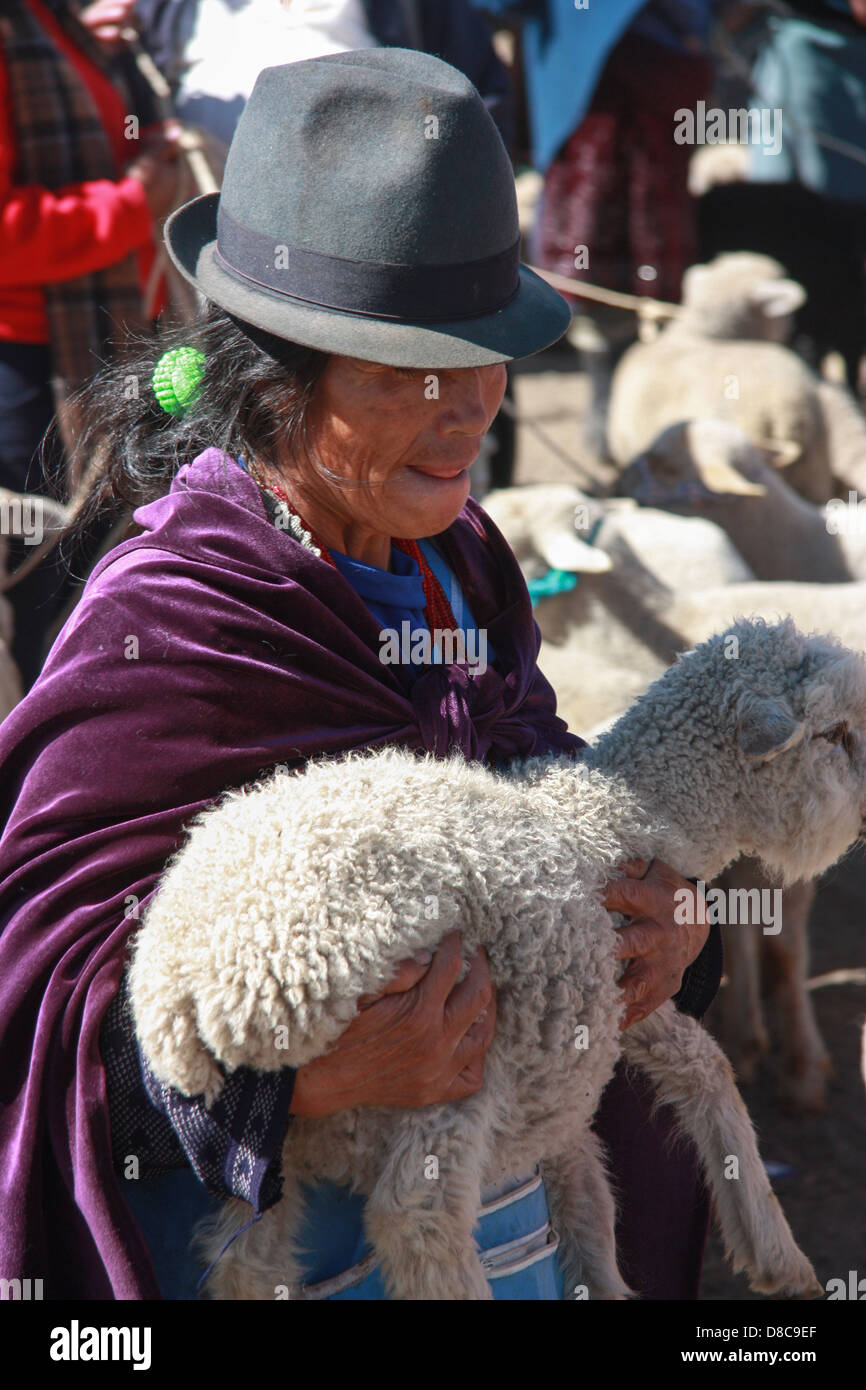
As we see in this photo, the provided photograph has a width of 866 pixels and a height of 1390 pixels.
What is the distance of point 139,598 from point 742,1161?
4.03 feet

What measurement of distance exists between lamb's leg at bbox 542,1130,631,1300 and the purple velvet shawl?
0.63 metres

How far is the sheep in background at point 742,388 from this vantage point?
6246 mm

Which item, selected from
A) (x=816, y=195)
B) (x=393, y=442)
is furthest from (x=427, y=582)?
(x=816, y=195)

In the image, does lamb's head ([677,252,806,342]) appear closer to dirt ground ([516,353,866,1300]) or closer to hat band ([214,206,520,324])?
dirt ground ([516,353,866,1300])

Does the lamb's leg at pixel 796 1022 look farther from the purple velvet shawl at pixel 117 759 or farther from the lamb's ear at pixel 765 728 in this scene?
the purple velvet shawl at pixel 117 759

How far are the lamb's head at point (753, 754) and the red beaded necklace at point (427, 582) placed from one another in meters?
0.32

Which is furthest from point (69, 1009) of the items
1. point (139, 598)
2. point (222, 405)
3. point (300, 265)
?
point (300, 265)

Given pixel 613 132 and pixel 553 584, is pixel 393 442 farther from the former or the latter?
pixel 613 132

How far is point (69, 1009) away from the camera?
1582 mm

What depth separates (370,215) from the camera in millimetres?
1652

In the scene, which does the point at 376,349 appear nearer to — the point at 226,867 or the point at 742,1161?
the point at 226,867

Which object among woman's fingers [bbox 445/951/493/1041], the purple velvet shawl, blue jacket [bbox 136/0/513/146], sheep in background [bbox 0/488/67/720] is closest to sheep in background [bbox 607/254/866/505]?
blue jacket [bbox 136/0/513/146]

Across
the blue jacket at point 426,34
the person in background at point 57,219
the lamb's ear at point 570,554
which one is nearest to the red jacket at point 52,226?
the person in background at point 57,219

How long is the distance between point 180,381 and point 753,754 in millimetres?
997
